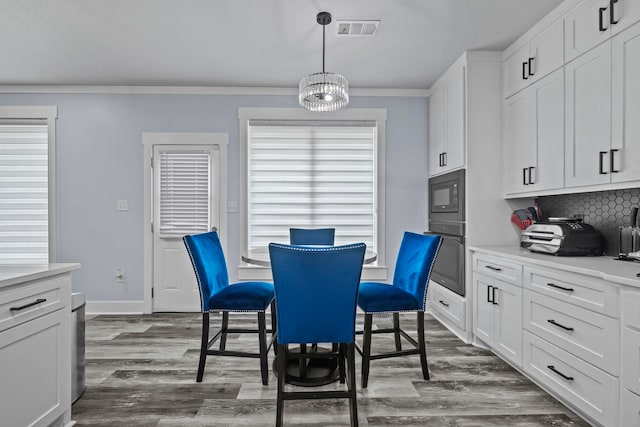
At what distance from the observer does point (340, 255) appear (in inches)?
69.1

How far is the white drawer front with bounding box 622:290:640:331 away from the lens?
5.06 feet

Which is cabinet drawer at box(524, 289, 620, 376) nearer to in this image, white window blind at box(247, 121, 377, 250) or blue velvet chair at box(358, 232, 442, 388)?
blue velvet chair at box(358, 232, 442, 388)

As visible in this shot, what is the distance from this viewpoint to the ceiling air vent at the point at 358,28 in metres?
2.69

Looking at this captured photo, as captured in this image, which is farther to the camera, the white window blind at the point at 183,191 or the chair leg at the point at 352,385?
the white window blind at the point at 183,191

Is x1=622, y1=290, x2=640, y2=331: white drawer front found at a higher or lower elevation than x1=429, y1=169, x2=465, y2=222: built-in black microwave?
lower

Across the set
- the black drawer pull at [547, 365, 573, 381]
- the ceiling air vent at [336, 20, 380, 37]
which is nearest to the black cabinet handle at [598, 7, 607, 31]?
the ceiling air vent at [336, 20, 380, 37]

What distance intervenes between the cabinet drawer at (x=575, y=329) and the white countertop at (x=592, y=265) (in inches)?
7.8

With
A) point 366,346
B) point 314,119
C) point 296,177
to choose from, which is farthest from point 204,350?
point 314,119

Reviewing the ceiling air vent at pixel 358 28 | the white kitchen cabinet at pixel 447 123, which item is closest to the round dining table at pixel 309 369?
the white kitchen cabinet at pixel 447 123

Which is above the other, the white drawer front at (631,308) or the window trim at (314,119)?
the window trim at (314,119)

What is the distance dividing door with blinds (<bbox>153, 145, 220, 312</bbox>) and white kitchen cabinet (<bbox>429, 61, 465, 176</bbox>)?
2.40 metres

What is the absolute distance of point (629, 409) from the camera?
1.59m

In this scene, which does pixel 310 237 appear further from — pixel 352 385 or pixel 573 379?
pixel 573 379

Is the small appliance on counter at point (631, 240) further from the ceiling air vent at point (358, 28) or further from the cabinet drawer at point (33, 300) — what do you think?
the cabinet drawer at point (33, 300)
